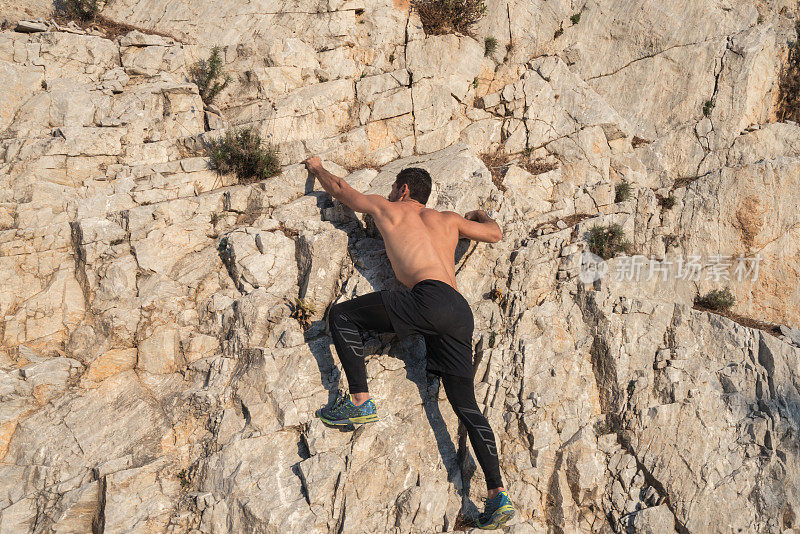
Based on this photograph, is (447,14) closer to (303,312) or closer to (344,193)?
(344,193)

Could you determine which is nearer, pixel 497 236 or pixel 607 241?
pixel 497 236

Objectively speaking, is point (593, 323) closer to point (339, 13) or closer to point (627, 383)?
point (627, 383)

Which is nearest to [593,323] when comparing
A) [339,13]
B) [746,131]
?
[746,131]

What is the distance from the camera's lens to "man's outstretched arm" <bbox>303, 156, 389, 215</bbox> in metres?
6.70

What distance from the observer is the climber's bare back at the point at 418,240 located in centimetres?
601

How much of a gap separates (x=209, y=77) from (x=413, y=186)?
4.98 m

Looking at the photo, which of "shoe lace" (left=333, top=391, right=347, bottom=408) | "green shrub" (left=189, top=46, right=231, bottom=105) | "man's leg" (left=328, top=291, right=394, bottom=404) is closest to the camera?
"man's leg" (left=328, top=291, right=394, bottom=404)

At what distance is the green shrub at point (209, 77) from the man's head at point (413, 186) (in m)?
4.54

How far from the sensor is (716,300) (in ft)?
23.7

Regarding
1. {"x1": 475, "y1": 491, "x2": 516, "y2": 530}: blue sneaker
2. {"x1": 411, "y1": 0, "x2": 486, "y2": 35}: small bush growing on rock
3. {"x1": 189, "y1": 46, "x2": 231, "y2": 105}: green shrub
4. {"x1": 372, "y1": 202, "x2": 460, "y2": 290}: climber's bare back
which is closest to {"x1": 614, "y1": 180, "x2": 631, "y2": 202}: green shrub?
{"x1": 372, "y1": 202, "x2": 460, "y2": 290}: climber's bare back

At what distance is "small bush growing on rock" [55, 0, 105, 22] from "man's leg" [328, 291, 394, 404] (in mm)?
8258

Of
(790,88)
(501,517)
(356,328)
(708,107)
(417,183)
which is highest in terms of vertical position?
(790,88)

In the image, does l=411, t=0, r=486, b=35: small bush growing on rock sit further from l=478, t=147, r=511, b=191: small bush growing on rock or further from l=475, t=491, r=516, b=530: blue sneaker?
l=475, t=491, r=516, b=530: blue sneaker

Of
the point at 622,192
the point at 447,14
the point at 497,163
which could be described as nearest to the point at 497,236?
the point at 497,163
